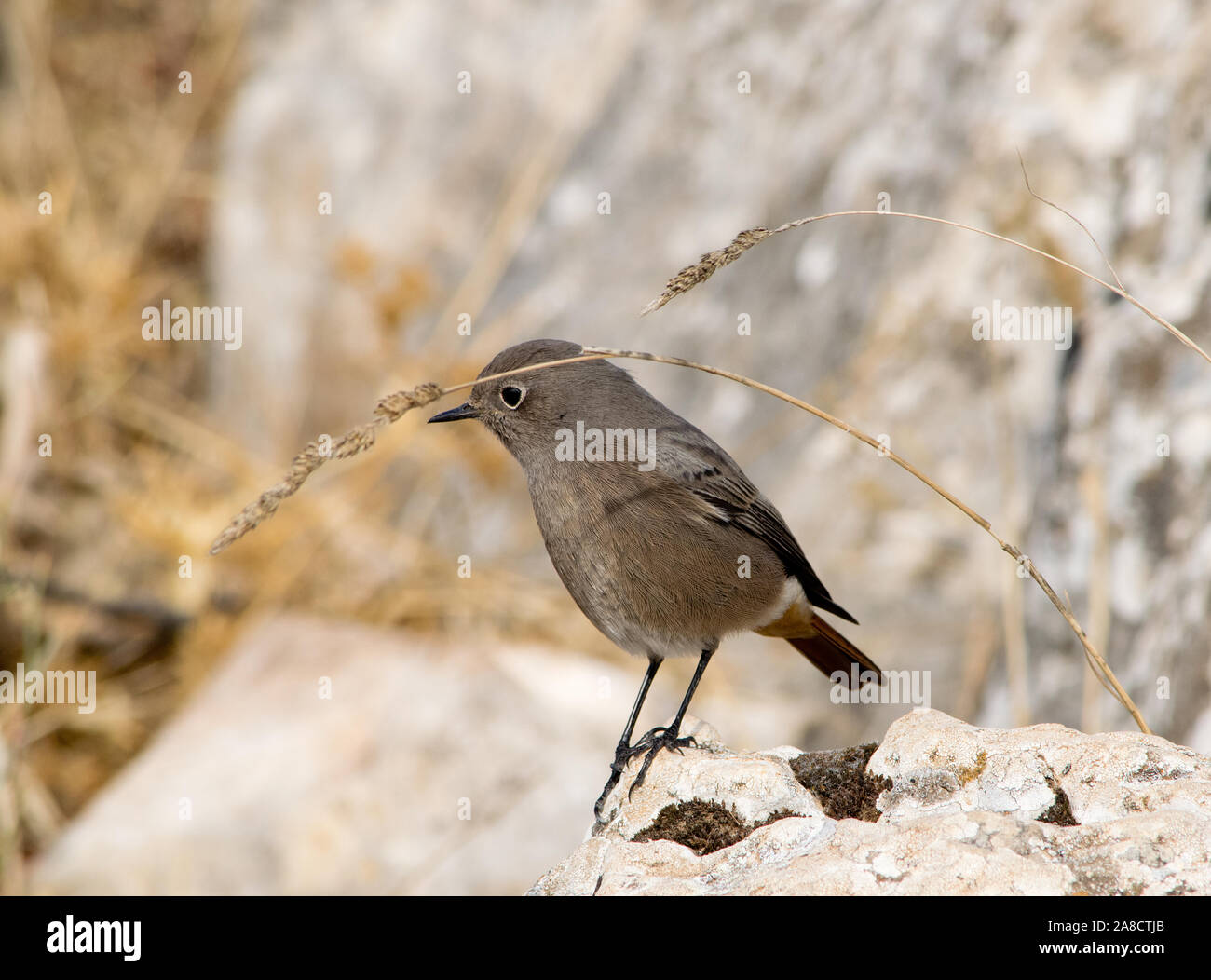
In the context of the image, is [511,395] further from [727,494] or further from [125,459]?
[125,459]

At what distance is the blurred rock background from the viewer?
4480 millimetres

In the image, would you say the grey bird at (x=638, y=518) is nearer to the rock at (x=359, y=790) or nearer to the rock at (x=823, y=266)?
the rock at (x=359, y=790)

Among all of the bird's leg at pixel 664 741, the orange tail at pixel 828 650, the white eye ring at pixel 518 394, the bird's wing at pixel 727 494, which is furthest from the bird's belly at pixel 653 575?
the orange tail at pixel 828 650

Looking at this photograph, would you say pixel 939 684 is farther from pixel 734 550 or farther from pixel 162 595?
pixel 162 595

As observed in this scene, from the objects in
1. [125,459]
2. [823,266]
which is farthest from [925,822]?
[125,459]

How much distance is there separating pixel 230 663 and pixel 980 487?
381cm

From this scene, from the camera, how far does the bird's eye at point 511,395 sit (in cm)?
356

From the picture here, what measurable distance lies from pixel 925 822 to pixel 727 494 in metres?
1.47

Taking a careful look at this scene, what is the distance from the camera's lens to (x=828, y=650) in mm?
4113

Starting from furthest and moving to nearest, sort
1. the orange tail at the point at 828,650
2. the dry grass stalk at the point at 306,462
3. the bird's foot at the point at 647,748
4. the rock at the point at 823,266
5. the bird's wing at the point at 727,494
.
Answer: the rock at the point at 823,266, the orange tail at the point at 828,650, the bird's wing at the point at 727,494, the bird's foot at the point at 647,748, the dry grass stalk at the point at 306,462

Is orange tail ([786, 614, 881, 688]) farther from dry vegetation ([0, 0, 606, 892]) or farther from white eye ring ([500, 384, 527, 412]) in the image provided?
dry vegetation ([0, 0, 606, 892])

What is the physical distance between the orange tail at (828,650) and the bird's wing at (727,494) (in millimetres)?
131

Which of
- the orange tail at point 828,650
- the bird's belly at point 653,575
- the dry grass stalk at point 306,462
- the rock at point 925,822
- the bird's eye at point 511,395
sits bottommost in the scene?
the rock at point 925,822
